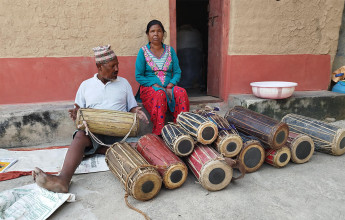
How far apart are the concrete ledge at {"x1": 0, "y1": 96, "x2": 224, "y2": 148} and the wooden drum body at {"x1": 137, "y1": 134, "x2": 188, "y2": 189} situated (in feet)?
2.65

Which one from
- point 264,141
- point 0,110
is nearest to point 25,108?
point 0,110

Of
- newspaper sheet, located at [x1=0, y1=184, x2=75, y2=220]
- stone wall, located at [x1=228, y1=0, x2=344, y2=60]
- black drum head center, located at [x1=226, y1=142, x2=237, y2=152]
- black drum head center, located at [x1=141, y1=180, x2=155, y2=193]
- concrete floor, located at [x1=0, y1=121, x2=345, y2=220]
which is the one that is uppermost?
stone wall, located at [x1=228, y1=0, x2=344, y2=60]

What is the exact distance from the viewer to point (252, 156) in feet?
7.66

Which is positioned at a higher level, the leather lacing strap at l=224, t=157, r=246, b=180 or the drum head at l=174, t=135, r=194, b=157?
the drum head at l=174, t=135, r=194, b=157

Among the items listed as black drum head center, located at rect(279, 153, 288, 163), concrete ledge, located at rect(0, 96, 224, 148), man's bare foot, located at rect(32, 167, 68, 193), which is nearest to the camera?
man's bare foot, located at rect(32, 167, 68, 193)

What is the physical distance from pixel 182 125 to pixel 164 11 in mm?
2006

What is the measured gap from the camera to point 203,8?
642cm

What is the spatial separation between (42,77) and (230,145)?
2.76m

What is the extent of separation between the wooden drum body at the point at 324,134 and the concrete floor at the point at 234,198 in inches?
14.0

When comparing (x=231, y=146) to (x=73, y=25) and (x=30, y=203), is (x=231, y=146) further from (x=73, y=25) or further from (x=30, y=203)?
(x=73, y=25)

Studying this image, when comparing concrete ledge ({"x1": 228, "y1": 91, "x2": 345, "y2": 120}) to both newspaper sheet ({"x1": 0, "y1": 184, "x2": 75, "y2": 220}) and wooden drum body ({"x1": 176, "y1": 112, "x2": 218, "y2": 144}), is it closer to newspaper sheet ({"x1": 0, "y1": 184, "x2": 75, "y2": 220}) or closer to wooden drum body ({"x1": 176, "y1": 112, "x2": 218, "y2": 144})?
wooden drum body ({"x1": 176, "y1": 112, "x2": 218, "y2": 144})

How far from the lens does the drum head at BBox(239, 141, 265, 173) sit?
229 cm

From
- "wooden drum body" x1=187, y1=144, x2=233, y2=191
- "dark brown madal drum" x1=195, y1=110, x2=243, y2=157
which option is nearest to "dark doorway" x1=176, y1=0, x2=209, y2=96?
"dark brown madal drum" x1=195, y1=110, x2=243, y2=157

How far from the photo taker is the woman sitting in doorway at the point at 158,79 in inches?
118
